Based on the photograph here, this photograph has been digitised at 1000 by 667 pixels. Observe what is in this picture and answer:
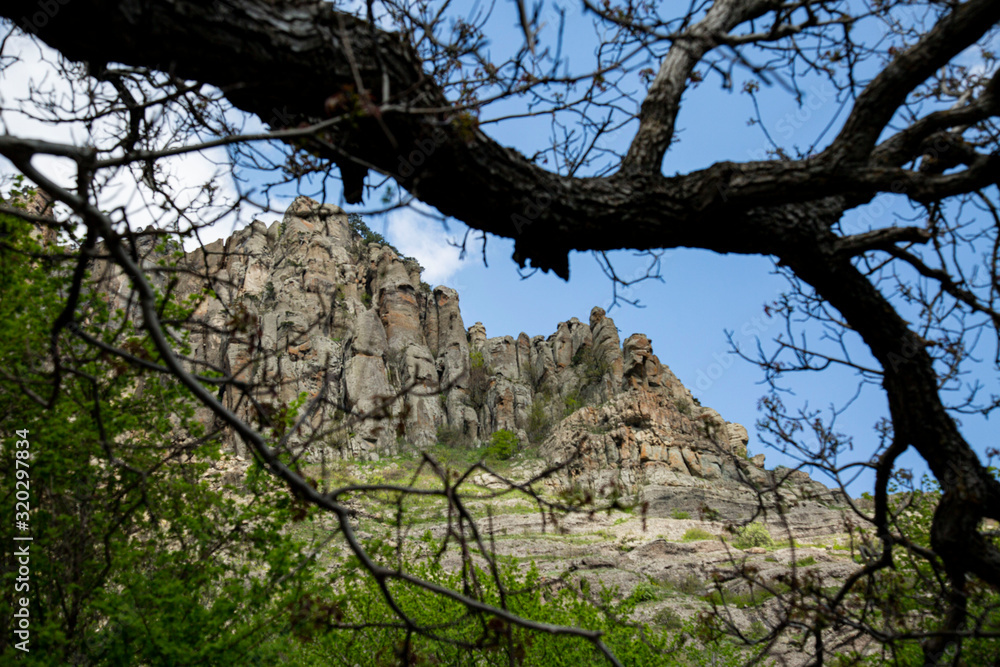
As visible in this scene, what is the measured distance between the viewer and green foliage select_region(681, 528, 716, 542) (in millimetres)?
26297

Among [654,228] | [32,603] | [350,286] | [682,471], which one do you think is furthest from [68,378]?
[350,286]

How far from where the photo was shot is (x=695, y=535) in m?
26.9

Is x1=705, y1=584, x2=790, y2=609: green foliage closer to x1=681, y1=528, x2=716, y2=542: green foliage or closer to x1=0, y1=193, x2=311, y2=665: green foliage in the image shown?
x1=0, y1=193, x2=311, y2=665: green foliage

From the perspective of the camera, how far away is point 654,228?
8.07ft

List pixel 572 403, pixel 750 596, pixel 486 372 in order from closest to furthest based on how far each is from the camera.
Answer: pixel 750 596 < pixel 572 403 < pixel 486 372

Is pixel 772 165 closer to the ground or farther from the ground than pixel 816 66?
closer to the ground

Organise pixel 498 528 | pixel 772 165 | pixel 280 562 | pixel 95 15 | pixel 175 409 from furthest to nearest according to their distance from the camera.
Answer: pixel 498 528, pixel 175 409, pixel 280 562, pixel 772 165, pixel 95 15

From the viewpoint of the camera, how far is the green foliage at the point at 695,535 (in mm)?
26297

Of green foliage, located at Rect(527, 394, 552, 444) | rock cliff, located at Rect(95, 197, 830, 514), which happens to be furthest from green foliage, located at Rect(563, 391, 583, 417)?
green foliage, located at Rect(527, 394, 552, 444)

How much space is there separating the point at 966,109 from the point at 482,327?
61377mm

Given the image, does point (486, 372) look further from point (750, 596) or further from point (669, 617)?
point (750, 596)

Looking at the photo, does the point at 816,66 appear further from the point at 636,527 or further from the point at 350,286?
the point at 350,286

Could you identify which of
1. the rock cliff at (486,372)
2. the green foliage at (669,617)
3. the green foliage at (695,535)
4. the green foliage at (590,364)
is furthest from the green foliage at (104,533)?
the green foliage at (590,364)

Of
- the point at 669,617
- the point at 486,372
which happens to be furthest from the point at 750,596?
the point at 486,372
